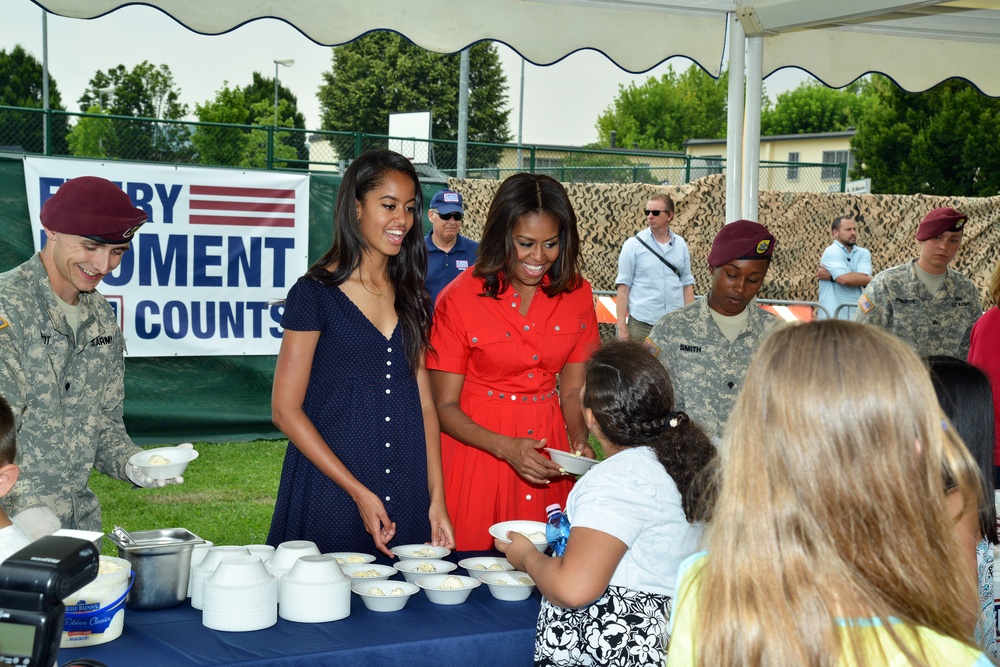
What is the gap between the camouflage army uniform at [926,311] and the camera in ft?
16.1

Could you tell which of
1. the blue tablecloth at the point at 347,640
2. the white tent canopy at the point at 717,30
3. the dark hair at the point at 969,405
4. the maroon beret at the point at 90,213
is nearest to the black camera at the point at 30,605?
the blue tablecloth at the point at 347,640

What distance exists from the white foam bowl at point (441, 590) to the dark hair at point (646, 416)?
55cm

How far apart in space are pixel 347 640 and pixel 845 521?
1312 millimetres

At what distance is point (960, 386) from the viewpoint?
2205mm

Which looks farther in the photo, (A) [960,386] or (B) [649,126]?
(B) [649,126]

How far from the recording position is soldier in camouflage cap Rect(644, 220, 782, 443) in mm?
3324

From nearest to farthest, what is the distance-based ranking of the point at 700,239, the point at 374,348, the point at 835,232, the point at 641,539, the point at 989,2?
the point at 641,539 → the point at 374,348 → the point at 989,2 → the point at 835,232 → the point at 700,239

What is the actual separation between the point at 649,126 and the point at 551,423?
70662mm

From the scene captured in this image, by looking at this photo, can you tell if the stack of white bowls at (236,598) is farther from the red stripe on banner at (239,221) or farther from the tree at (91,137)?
the tree at (91,137)

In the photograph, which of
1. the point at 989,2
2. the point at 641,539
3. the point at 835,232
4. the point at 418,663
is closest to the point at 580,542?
the point at 641,539

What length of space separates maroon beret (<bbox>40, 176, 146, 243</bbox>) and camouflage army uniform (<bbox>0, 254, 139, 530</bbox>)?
0.53ft

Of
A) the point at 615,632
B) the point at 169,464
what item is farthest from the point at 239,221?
the point at 615,632

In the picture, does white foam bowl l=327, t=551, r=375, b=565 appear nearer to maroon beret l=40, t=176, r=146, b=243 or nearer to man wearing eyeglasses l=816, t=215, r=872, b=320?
maroon beret l=40, t=176, r=146, b=243

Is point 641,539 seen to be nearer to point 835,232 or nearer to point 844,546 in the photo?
point 844,546
